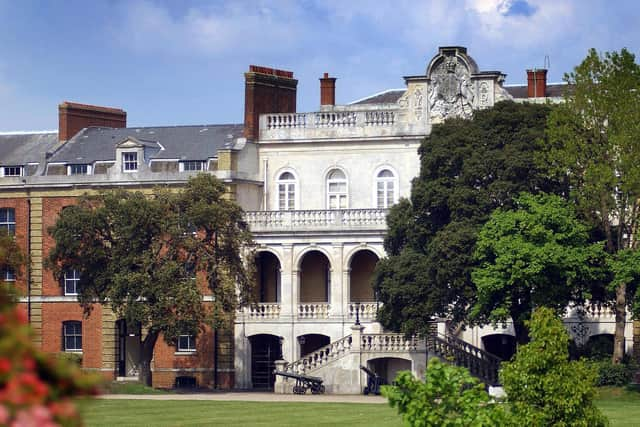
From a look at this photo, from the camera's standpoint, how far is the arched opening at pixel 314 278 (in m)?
56.4

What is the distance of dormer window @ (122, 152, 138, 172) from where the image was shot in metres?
56.8

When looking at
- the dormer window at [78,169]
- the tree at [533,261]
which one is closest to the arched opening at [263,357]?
the dormer window at [78,169]

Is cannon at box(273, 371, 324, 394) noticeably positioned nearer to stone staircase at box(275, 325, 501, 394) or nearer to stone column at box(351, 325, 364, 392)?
stone staircase at box(275, 325, 501, 394)

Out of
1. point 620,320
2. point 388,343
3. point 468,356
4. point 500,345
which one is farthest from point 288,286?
point 620,320

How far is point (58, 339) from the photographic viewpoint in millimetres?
56938

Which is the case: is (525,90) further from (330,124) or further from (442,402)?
(442,402)

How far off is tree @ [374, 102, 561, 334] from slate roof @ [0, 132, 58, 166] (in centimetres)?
1906

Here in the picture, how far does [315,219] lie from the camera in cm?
5459

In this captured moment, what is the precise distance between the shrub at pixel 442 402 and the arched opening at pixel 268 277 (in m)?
41.8

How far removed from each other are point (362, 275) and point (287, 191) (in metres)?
4.80

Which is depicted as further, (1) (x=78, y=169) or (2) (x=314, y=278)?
(1) (x=78, y=169)

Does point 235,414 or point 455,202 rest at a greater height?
point 455,202

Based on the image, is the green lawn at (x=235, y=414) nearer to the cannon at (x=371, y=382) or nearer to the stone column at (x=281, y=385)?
the stone column at (x=281, y=385)

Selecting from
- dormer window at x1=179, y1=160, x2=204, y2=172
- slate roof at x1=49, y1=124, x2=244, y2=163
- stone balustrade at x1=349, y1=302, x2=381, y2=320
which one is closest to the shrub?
stone balustrade at x1=349, y1=302, x2=381, y2=320
